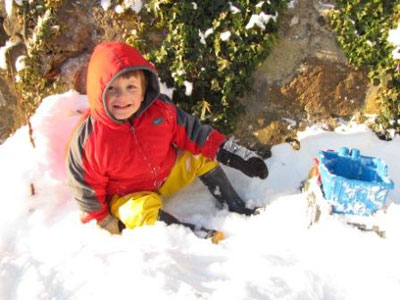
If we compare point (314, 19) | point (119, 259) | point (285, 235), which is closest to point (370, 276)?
point (285, 235)

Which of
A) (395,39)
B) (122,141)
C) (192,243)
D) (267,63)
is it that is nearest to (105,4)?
(122,141)

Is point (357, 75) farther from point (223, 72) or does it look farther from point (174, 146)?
point (174, 146)

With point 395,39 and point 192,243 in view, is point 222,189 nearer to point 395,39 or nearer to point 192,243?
point 192,243

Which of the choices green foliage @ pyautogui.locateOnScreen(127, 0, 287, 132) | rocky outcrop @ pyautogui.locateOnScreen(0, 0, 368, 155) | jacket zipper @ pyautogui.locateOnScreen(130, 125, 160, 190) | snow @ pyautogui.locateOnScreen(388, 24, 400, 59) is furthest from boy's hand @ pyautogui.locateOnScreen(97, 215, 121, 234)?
snow @ pyautogui.locateOnScreen(388, 24, 400, 59)

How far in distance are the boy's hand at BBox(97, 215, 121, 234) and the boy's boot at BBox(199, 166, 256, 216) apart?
60 centimetres

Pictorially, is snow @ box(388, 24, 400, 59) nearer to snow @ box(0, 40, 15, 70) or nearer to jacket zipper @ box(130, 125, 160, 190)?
jacket zipper @ box(130, 125, 160, 190)

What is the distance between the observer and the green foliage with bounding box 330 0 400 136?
2547mm

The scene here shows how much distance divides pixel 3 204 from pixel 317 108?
6.96 ft

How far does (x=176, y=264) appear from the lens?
182cm

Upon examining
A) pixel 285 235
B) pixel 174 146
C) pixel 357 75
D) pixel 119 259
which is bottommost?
pixel 285 235

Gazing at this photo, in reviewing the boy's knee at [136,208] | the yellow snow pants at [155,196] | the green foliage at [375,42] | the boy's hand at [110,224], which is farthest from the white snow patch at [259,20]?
the boy's hand at [110,224]

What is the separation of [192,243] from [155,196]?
386 mm

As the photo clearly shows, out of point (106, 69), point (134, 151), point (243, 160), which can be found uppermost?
point (106, 69)

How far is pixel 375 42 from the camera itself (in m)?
2.59
